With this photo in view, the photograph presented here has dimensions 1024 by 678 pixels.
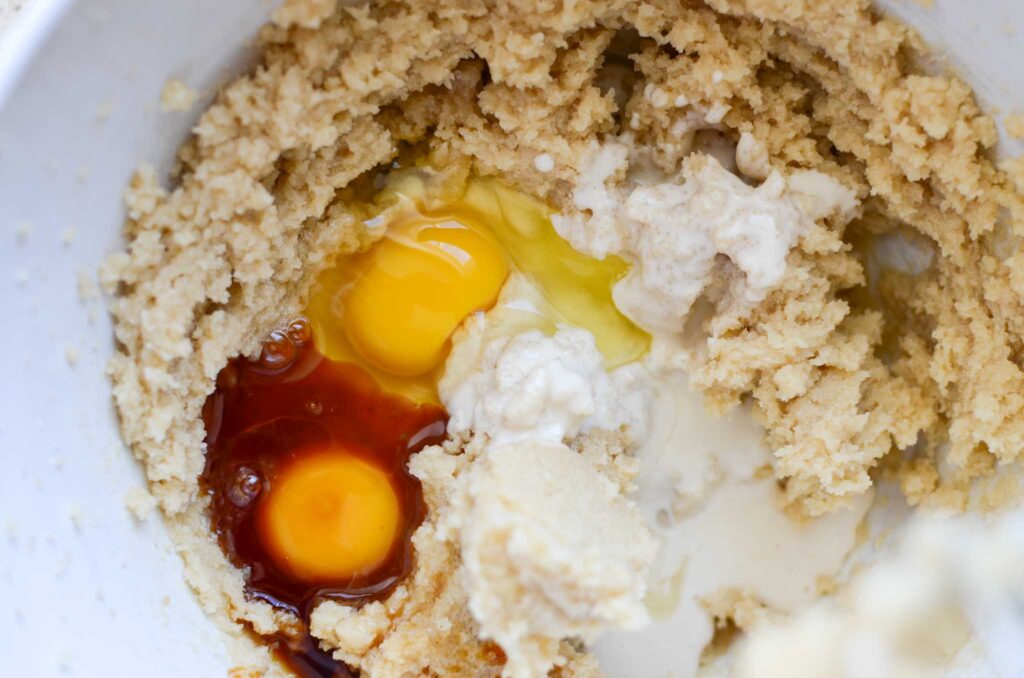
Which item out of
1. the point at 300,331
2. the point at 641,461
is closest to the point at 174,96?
the point at 300,331

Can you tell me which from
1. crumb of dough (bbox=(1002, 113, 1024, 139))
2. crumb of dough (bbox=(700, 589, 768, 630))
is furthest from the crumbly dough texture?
crumb of dough (bbox=(700, 589, 768, 630))

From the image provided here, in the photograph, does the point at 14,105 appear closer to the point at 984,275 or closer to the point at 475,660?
the point at 475,660

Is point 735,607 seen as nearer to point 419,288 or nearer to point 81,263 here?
point 419,288

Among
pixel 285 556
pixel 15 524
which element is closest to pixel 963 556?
pixel 285 556

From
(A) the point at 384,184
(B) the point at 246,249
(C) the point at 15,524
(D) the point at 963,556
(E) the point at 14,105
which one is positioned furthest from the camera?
(A) the point at 384,184

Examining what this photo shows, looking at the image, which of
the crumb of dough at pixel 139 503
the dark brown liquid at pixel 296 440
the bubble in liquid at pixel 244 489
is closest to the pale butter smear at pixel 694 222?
the dark brown liquid at pixel 296 440

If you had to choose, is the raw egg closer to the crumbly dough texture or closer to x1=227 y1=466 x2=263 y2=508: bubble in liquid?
the crumbly dough texture

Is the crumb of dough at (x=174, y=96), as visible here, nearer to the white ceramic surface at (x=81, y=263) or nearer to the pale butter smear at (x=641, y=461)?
the white ceramic surface at (x=81, y=263)
